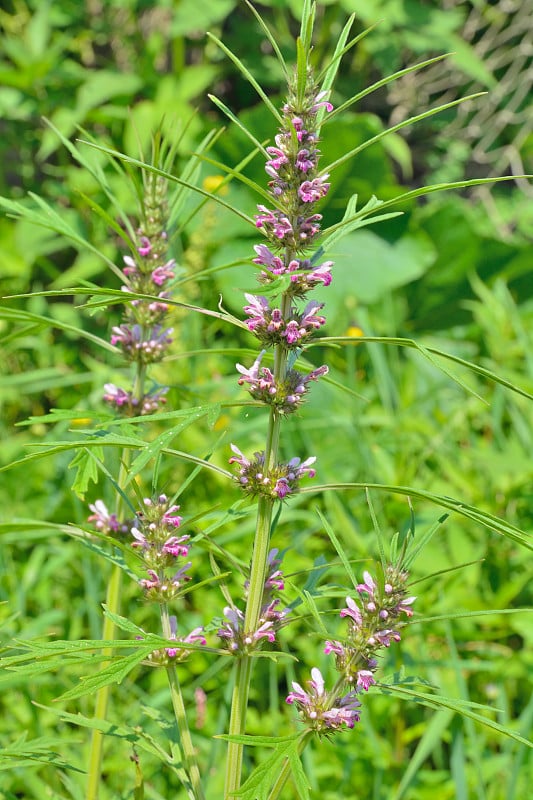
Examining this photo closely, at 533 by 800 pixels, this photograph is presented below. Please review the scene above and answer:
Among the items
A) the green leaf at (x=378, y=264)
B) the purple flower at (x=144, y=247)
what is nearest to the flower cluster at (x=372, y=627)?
the purple flower at (x=144, y=247)

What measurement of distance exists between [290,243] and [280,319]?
2.6 inches

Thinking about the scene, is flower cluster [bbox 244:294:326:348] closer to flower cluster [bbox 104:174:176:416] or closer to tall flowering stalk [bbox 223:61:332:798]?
tall flowering stalk [bbox 223:61:332:798]

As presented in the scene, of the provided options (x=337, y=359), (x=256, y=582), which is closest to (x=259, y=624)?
(x=256, y=582)

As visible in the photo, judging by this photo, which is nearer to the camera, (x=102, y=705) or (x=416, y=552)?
(x=416, y=552)

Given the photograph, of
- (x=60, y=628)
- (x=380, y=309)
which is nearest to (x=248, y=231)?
(x=380, y=309)

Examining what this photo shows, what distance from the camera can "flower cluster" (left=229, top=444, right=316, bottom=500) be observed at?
0.77 m

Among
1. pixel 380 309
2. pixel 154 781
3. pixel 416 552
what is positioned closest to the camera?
pixel 416 552

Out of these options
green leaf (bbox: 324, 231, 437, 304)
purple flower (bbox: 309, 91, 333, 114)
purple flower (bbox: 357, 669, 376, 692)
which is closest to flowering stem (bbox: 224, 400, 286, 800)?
purple flower (bbox: 357, 669, 376, 692)

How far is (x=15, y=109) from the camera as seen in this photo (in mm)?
3359

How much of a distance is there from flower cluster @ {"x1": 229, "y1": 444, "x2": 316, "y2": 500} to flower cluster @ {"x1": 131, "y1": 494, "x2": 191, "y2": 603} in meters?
0.08

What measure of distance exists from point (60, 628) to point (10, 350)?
1194 mm

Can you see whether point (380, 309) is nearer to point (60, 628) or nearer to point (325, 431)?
point (325, 431)

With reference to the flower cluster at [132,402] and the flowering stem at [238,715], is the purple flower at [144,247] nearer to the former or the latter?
the flower cluster at [132,402]

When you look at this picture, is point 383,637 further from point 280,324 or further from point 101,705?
point 101,705
